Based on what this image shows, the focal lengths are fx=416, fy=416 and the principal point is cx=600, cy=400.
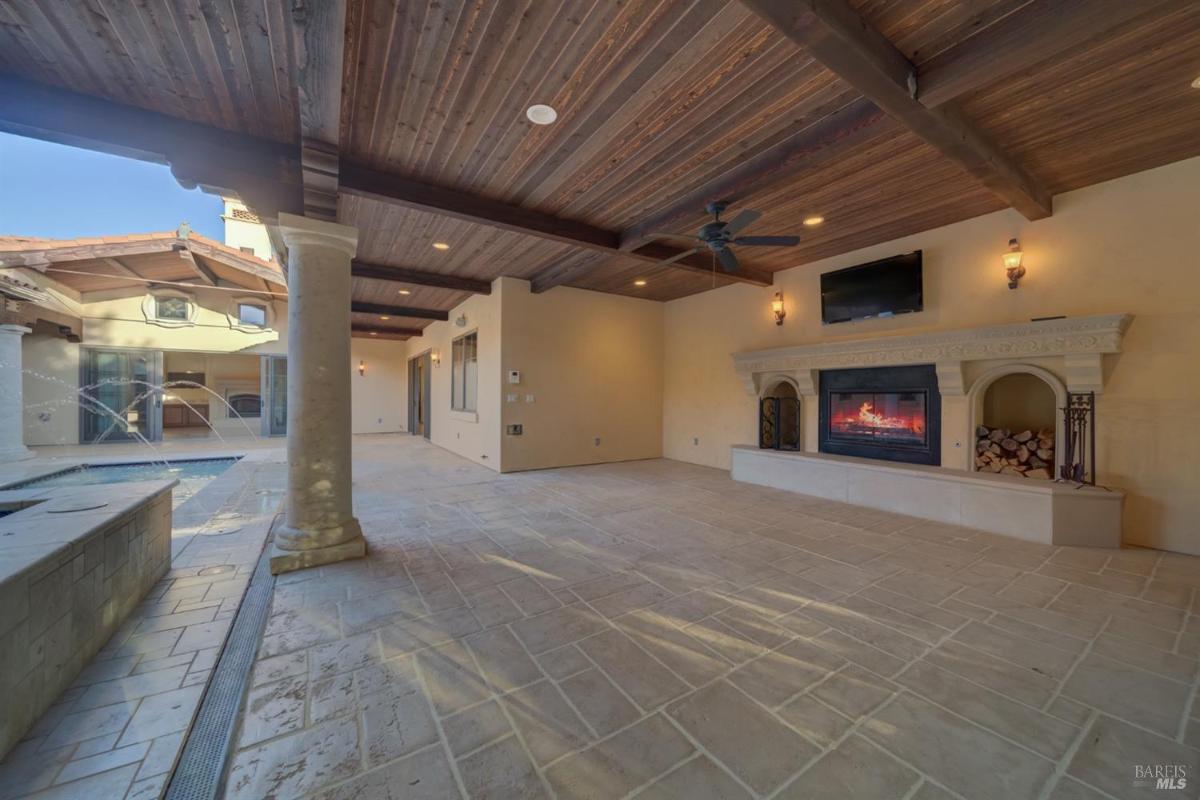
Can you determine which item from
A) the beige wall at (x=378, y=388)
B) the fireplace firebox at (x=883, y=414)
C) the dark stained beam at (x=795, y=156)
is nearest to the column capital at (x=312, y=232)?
the dark stained beam at (x=795, y=156)

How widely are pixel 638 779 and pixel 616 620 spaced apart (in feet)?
3.01

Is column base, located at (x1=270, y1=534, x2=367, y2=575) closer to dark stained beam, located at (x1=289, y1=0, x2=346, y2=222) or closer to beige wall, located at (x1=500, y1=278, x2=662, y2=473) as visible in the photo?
dark stained beam, located at (x1=289, y1=0, x2=346, y2=222)

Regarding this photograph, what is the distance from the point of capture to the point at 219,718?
1604 millimetres

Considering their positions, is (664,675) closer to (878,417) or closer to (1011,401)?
(878,417)

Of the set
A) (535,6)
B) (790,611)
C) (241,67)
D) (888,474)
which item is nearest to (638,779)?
(790,611)

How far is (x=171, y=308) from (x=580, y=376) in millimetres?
9098

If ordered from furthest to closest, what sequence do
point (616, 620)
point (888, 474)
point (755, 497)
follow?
point (755, 497), point (888, 474), point (616, 620)

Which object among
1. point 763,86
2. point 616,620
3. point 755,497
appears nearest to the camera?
point 616,620

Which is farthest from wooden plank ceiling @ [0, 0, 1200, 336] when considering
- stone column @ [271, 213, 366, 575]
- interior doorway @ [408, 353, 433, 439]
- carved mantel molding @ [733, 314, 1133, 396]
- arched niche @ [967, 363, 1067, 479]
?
interior doorway @ [408, 353, 433, 439]

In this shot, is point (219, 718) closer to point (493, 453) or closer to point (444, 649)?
point (444, 649)

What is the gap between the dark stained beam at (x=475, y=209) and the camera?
3.31 metres

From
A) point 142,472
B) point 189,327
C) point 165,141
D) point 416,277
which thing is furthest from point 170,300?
point 165,141

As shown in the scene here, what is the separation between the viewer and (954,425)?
431cm

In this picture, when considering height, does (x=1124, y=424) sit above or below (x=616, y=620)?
above
